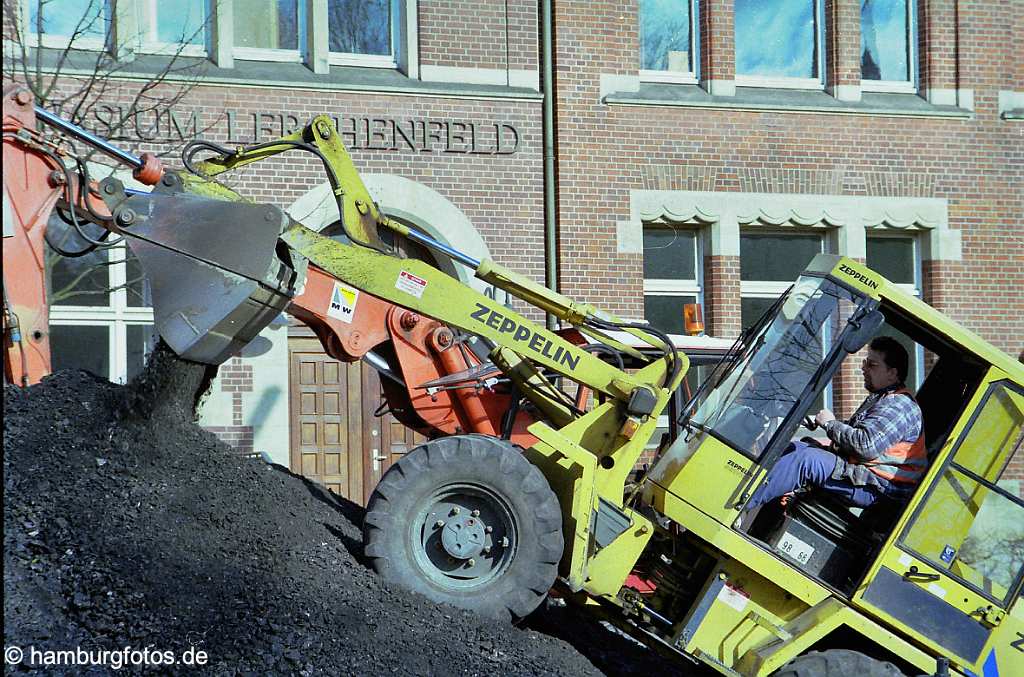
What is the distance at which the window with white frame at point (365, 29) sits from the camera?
1399cm

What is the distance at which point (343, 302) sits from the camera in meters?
7.41

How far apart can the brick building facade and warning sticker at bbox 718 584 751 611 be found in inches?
296

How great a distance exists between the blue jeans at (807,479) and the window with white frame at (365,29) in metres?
8.81

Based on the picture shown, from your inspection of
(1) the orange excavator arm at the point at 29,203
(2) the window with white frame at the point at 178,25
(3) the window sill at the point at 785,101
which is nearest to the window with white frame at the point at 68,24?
(2) the window with white frame at the point at 178,25

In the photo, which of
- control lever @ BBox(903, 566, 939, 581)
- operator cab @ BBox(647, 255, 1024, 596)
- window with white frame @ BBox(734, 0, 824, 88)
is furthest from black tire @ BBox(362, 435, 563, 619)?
window with white frame @ BBox(734, 0, 824, 88)

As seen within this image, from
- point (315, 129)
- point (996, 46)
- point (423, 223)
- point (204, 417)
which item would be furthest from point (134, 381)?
point (996, 46)

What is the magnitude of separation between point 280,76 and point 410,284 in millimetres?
7385

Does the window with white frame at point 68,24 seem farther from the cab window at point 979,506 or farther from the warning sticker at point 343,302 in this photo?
the cab window at point 979,506

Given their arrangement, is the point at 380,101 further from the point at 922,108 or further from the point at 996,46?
the point at 996,46

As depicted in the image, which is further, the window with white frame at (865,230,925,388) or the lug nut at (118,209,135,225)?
the window with white frame at (865,230,925,388)

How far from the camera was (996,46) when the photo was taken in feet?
50.9

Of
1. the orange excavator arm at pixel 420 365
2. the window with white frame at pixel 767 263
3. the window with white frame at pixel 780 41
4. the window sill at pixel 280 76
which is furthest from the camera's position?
the window with white frame at pixel 780 41

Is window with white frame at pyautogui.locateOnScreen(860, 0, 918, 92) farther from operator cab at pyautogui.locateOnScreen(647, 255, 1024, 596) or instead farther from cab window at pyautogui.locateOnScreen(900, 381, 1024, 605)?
cab window at pyautogui.locateOnScreen(900, 381, 1024, 605)

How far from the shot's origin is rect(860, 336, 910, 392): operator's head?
6703 millimetres
